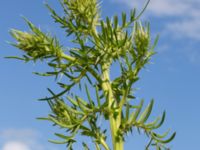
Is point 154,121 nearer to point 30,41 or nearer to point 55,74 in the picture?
point 55,74

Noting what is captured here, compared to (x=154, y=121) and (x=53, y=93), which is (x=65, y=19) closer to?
(x=53, y=93)

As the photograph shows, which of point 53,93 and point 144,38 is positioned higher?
point 144,38

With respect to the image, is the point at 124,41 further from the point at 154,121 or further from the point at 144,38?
the point at 154,121

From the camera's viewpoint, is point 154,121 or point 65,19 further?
point 65,19

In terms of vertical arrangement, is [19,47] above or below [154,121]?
above

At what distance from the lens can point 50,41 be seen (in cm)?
780

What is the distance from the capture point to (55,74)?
25.9 ft

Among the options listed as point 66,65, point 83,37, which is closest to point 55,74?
point 66,65

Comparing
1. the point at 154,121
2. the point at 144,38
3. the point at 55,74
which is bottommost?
the point at 154,121

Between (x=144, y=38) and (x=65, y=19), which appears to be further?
(x=65, y=19)

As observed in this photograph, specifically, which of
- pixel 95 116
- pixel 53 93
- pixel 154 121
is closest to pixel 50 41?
pixel 53 93

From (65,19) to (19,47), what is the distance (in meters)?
0.89

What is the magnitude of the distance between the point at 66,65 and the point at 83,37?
578mm

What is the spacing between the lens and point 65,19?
8195mm
